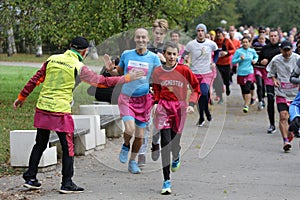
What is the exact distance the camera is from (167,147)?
9.23m

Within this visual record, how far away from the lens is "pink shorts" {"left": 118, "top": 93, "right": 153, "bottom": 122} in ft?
33.0

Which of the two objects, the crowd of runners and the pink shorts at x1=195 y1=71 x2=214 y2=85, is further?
the pink shorts at x1=195 y1=71 x2=214 y2=85

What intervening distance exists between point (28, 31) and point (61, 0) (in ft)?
3.67

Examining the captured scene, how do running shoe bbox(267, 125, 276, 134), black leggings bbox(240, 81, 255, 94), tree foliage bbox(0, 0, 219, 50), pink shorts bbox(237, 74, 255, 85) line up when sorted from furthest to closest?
pink shorts bbox(237, 74, 255, 85) < black leggings bbox(240, 81, 255, 94) < tree foliage bbox(0, 0, 219, 50) < running shoe bbox(267, 125, 276, 134)

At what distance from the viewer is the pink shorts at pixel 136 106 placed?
10.0 meters

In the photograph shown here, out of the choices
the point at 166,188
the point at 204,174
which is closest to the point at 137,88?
the point at 204,174

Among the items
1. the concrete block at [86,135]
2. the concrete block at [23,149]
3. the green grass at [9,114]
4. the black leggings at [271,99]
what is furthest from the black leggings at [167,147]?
the black leggings at [271,99]

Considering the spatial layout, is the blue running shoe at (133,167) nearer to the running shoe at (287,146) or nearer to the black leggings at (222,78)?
the running shoe at (287,146)

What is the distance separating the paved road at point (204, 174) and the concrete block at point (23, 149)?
22cm

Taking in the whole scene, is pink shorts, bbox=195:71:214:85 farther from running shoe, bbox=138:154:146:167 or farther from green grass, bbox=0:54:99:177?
running shoe, bbox=138:154:146:167

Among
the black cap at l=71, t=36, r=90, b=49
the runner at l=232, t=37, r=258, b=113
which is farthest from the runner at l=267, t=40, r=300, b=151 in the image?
the runner at l=232, t=37, r=258, b=113

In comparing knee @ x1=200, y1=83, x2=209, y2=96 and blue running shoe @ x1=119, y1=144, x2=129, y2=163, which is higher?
knee @ x1=200, y1=83, x2=209, y2=96

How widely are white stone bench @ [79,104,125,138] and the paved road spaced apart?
28cm

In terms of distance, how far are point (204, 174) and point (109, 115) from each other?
4.24m
